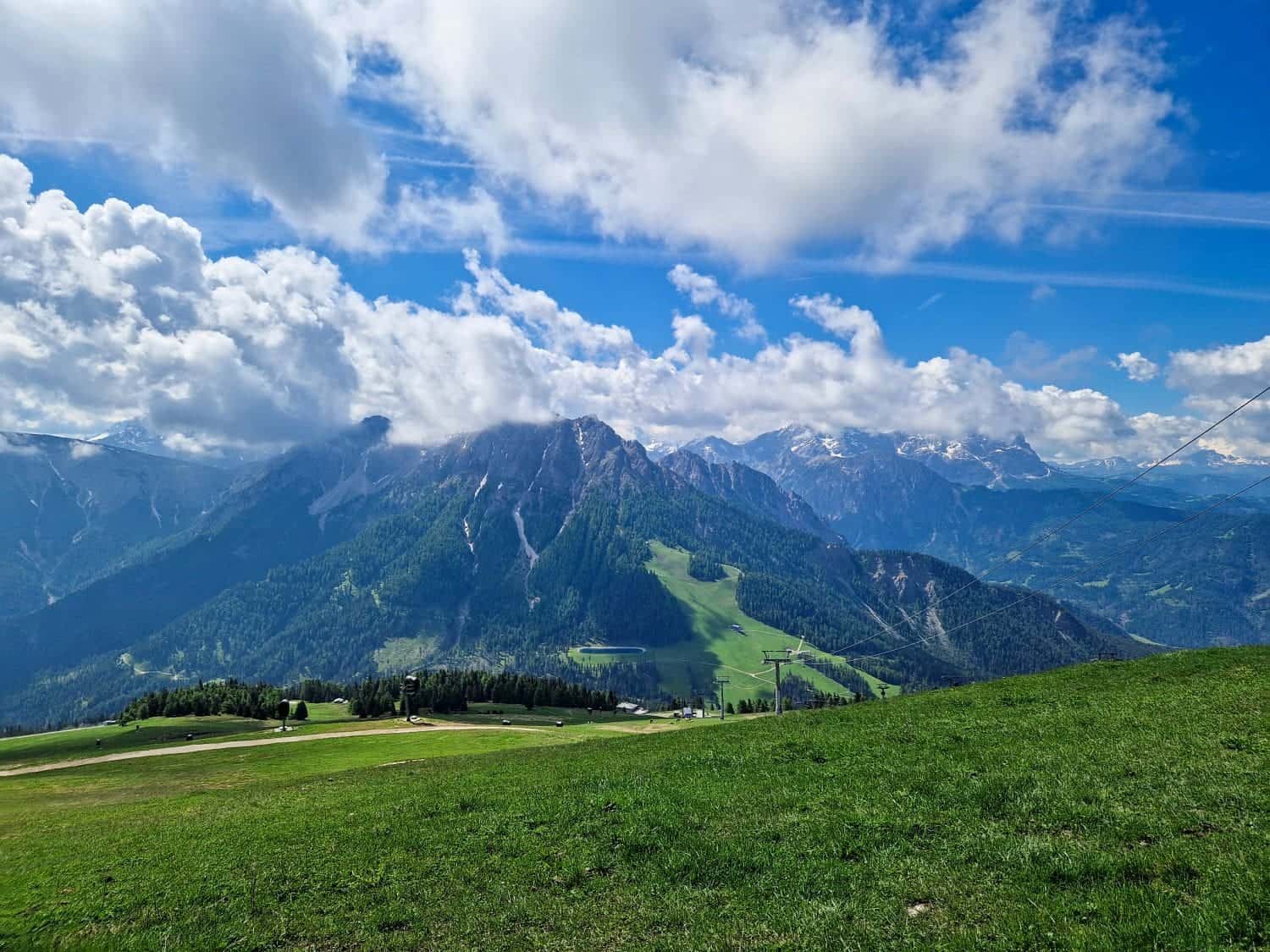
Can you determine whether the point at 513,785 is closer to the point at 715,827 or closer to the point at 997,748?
the point at 715,827

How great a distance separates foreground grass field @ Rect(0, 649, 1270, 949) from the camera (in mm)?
13469

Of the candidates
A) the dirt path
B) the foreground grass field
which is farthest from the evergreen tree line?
the foreground grass field

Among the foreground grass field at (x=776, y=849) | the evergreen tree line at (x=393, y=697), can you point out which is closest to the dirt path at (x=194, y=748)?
the evergreen tree line at (x=393, y=697)

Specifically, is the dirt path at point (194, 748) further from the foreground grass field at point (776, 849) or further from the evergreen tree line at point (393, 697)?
the foreground grass field at point (776, 849)

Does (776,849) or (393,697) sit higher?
(776,849)

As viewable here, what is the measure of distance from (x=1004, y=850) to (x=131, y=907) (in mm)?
24984

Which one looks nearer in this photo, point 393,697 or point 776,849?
point 776,849

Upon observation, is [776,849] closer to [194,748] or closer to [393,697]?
[194,748]

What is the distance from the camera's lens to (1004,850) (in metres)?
15.8

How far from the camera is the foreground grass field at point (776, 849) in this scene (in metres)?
13.5

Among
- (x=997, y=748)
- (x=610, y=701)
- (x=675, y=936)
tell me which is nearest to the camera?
(x=675, y=936)

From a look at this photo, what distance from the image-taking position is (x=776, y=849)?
17.8 meters

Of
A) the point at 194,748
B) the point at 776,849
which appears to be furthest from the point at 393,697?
the point at 776,849

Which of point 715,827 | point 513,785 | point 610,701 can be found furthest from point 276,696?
point 715,827
